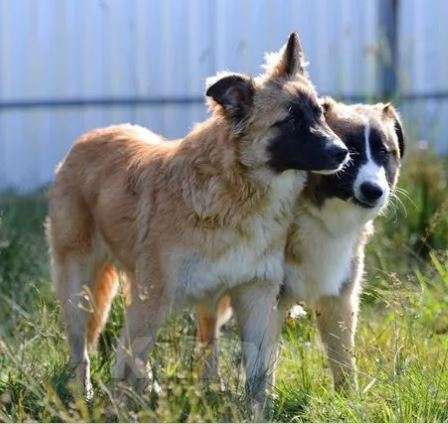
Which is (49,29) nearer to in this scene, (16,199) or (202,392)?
(16,199)

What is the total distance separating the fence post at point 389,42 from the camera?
12.9 m

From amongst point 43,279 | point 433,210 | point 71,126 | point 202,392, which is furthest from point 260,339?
point 71,126

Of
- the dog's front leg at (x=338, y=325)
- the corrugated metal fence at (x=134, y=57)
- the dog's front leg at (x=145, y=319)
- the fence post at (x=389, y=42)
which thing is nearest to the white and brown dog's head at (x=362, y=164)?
the dog's front leg at (x=338, y=325)

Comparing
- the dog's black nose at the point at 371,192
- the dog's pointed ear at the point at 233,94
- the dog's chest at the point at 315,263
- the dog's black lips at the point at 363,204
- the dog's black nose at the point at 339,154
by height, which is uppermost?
the dog's pointed ear at the point at 233,94

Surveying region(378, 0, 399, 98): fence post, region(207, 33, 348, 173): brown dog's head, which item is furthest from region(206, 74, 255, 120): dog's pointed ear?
region(378, 0, 399, 98): fence post

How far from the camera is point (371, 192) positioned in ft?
21.4

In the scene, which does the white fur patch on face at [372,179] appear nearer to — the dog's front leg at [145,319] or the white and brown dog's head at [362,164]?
the white and brown dog's head at [362,164]

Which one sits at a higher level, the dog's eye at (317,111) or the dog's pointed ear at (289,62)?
the dog's pointed ear at (289,62)

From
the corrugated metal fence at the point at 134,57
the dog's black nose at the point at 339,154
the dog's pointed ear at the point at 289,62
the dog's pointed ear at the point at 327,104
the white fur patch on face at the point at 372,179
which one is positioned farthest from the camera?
the corrugated metal fence at the point at 134,57

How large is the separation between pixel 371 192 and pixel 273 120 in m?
0.59

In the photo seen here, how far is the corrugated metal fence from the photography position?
43.3 ft

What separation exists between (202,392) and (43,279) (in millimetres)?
2905

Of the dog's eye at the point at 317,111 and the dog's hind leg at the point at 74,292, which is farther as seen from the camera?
the dog's hind leg at the point at 74,292

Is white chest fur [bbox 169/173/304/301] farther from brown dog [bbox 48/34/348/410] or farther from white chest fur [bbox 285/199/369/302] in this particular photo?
white chest fur [bbox 285/199/369/302]
